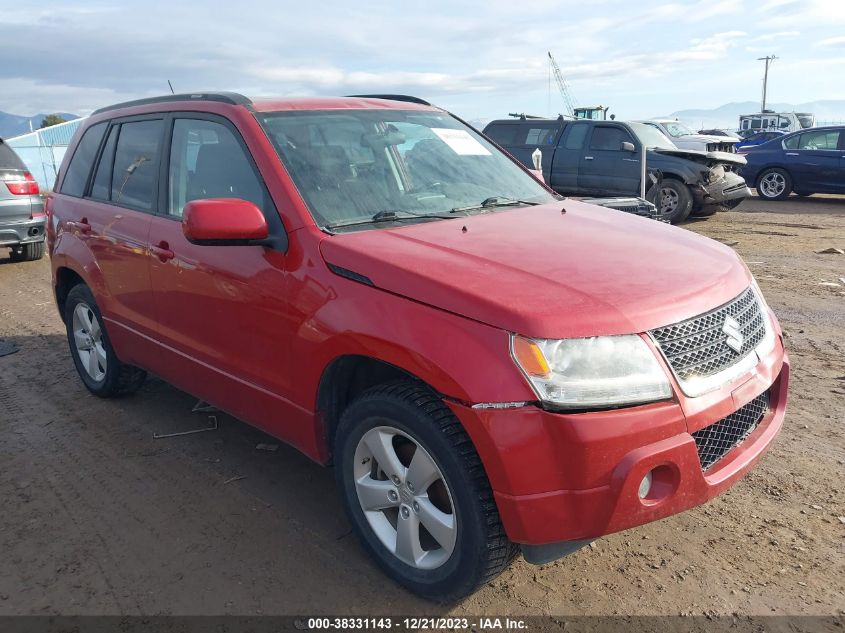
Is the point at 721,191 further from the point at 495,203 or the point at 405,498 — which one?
the point at 405,498

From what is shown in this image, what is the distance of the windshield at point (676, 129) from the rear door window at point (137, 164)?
16383mm

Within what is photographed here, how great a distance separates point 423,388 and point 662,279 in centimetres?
95

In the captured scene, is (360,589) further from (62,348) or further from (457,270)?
(62,348)

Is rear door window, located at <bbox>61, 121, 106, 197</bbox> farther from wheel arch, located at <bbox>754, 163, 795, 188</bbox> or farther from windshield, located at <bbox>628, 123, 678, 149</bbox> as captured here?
wheel arch, located at <bbox>754, 163, 795, 188</bbox>

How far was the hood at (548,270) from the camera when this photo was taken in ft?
7.60

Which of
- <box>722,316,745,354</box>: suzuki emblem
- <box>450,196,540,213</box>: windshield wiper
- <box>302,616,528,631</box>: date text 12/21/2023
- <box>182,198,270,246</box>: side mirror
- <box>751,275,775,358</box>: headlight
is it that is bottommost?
<box>302,616,528,631</box>: date text 12/21/2023

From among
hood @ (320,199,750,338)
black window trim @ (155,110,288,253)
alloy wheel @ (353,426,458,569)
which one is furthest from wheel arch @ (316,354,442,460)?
black window trim @ (155,110,288,253)

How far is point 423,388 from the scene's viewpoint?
2.54 metres

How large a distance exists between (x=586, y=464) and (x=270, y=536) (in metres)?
1.62

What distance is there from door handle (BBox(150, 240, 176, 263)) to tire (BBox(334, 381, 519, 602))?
145cm

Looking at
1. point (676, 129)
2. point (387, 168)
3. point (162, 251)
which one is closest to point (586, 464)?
point (387, 168)

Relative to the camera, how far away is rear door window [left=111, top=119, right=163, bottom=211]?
3963mm

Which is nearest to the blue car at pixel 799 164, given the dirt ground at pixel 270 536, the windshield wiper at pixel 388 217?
the dirt ground at pixel 270 536

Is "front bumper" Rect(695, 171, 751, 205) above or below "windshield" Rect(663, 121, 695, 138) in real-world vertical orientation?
below
